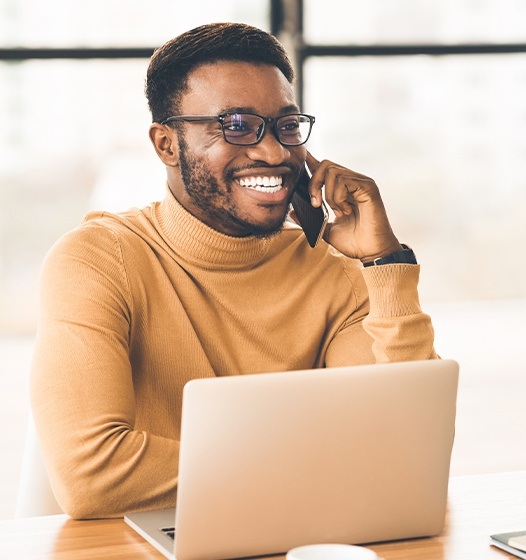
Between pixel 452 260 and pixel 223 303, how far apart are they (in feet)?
14.3

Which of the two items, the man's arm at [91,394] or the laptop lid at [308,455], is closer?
the laptop lid at [308,455]

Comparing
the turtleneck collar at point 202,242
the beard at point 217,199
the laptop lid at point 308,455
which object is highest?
the beard at point 217,199

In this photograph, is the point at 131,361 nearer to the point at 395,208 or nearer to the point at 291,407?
the point at 291,407

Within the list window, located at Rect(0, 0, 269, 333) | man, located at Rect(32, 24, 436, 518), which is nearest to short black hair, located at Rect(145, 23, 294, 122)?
man, located at Rect(32, 24, 436, 518)

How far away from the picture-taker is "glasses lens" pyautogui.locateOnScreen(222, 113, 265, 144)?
2170 mm

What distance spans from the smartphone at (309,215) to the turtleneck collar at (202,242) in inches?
5.1

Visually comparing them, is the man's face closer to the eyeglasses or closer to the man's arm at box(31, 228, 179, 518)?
the eyeglasses

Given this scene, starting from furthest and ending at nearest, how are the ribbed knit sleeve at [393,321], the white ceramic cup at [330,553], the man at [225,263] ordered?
the ribbed knit sleeve at [393,321], the man at [225,263], the white ceramic cup at [330,553]

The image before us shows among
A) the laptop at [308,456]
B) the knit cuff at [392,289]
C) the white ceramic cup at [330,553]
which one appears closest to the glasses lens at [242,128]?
the knit cuff at [392,289]

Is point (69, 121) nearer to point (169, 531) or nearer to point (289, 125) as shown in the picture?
point (289, 125)

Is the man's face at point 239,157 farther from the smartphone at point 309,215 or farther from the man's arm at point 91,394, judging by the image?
the man's arm at point 91,394

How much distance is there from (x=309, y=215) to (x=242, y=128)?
0.29 metres

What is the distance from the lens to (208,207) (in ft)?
7.40

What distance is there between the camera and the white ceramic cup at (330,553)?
1.33m
